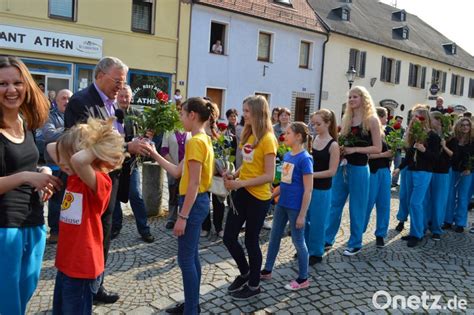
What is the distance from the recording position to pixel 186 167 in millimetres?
3430

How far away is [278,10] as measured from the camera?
21.6 m

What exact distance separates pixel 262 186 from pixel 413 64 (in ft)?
98.1

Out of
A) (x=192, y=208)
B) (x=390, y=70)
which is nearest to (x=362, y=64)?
(x=390, y=70)

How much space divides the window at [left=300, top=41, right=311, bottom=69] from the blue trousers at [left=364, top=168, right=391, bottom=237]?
17.8 metres

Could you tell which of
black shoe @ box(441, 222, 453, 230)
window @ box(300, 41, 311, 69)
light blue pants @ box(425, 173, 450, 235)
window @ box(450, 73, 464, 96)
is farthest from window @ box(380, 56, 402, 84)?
light blue pants @ box(425, 173, 450, 235)

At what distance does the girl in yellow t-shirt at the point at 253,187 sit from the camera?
3.97 metres

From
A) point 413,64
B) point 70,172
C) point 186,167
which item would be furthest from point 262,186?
point 413,64

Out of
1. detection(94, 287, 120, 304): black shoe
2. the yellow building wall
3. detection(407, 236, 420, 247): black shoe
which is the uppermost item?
the yellow building wall

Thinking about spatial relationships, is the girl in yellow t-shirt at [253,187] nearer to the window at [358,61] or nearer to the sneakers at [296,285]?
the sneakers at [296,285]

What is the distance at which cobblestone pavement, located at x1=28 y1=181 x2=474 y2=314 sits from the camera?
3.97 meters

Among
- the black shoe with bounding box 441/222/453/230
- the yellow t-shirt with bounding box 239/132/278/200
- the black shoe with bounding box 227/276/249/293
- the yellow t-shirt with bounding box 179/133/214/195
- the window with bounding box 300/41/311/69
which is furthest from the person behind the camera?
the window with bounding box 300/41/311/69

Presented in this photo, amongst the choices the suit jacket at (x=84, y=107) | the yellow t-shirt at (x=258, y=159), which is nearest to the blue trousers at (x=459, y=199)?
the yellow t-shirt at (x=258, y=159)

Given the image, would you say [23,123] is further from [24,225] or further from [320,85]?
[320,85]

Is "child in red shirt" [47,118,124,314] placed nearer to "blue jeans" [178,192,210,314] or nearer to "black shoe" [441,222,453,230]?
"blue jeans" [178,192,210,314]
